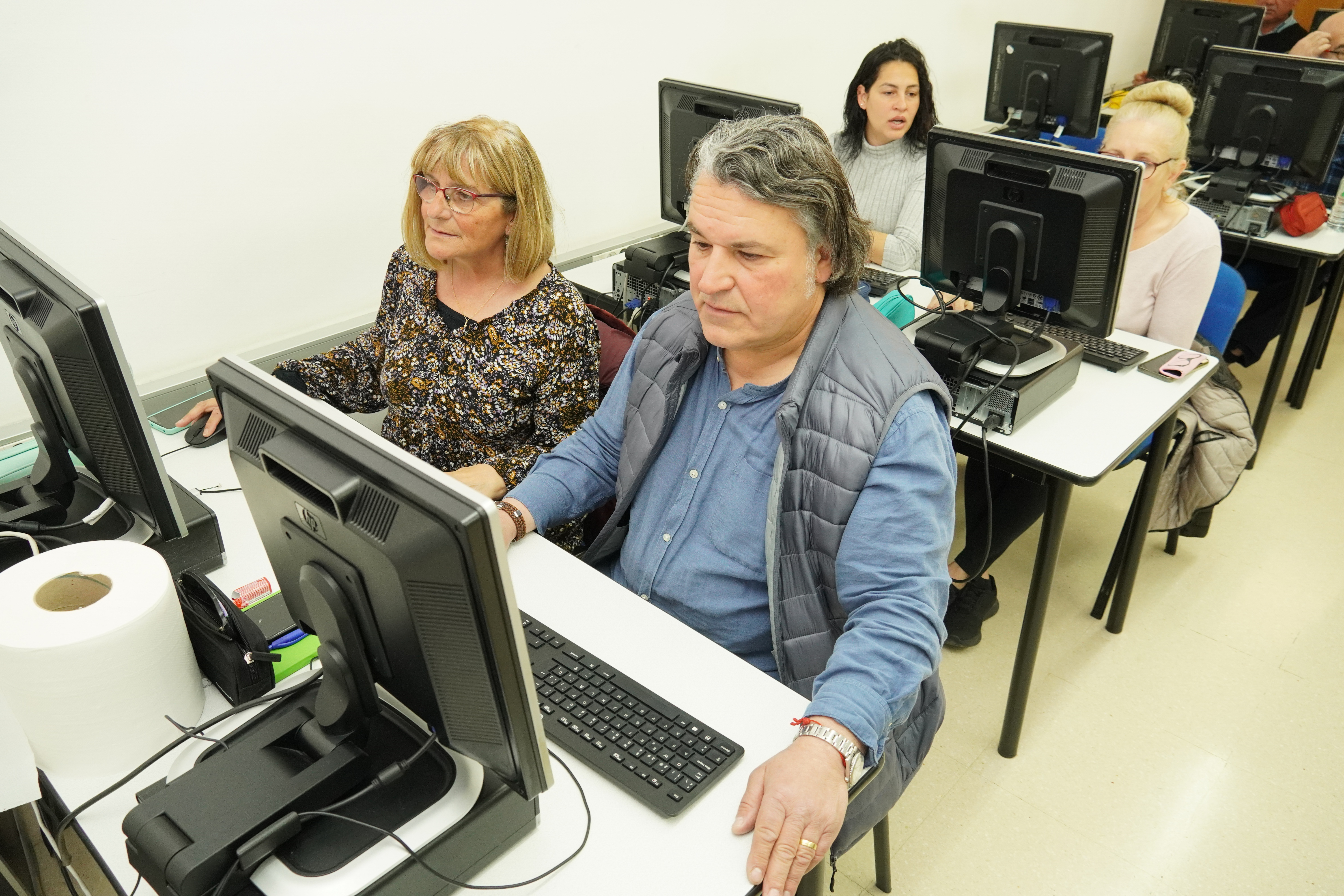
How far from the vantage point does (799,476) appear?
128 centimetres

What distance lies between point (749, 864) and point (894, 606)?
359mm

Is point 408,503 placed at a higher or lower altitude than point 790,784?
higher

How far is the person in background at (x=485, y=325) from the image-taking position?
1759mm

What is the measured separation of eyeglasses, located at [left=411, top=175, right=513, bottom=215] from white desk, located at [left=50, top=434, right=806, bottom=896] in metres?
0.65

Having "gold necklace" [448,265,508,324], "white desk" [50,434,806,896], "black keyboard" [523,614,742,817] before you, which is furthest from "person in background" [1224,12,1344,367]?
"black keyboard" [523,614,742,817]

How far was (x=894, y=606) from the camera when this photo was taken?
118 cm

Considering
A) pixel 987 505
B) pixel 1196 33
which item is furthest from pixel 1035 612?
pixel 1196 33

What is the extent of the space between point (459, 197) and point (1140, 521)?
166cm

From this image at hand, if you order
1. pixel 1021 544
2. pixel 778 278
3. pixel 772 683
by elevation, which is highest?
pixel 778 278

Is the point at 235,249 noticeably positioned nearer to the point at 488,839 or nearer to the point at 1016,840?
the point at 488,839

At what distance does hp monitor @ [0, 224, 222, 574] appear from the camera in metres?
1.19

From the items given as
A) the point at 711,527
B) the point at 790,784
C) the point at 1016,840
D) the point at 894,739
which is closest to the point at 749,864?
the point at 790,784

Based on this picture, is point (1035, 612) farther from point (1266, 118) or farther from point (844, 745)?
point (1266, 118)

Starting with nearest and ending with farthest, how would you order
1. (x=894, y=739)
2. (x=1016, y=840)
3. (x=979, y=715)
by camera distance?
(x=894, y=739) < (x=1016, y=840) < (x=979, y=715)
